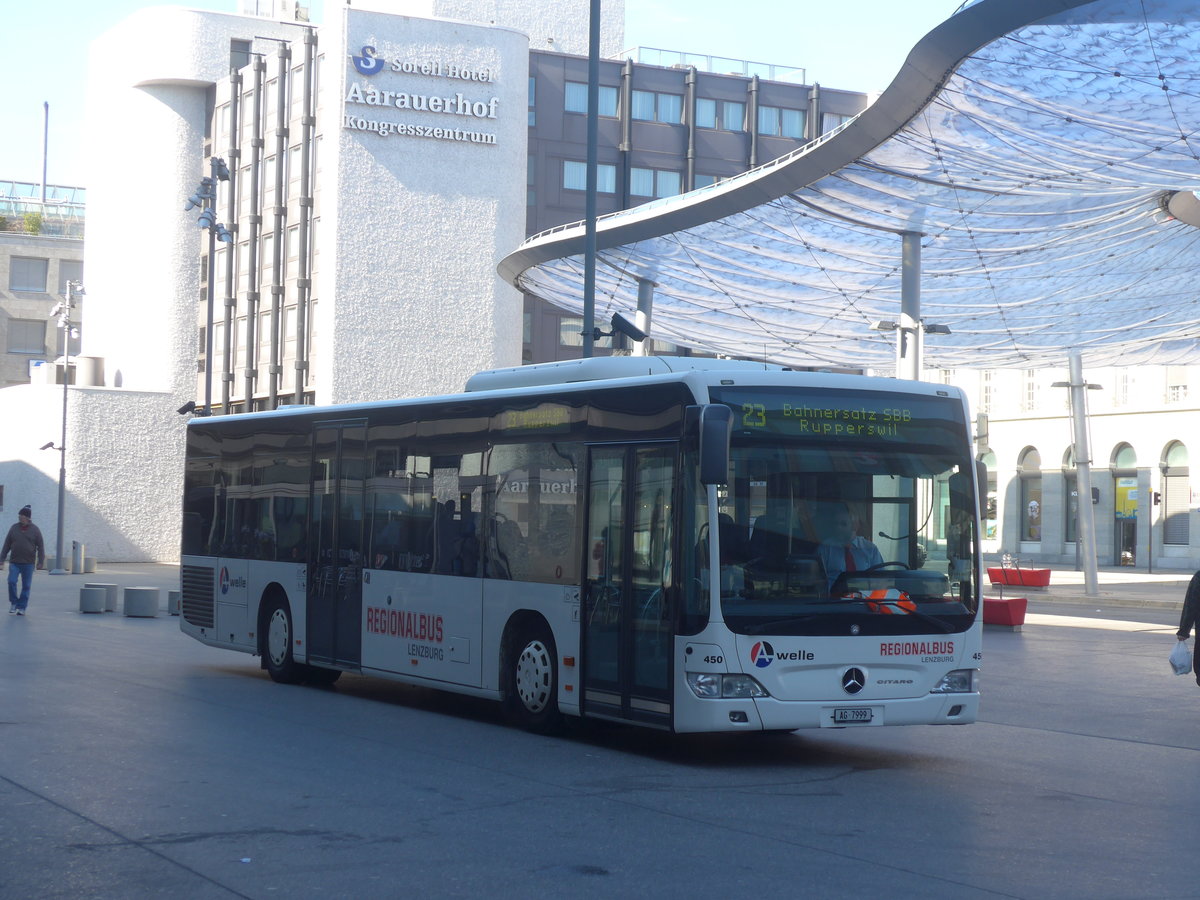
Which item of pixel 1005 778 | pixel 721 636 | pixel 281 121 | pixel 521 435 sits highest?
pixel 281 121

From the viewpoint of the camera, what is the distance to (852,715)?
36.6 ft

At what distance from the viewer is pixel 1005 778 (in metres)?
10.9

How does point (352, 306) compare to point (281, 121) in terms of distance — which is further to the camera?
point (281, 121)

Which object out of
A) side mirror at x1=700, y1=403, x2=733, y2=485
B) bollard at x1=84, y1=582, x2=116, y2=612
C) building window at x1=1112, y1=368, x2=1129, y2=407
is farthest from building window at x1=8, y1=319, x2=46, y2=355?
side mirror at x1=700, y1=403, x2=733, y2=485

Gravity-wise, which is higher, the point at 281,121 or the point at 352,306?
the point at 281,121

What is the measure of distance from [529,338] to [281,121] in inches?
482

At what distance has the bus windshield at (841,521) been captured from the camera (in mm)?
11039

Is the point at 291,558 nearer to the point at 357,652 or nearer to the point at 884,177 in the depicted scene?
the point at 357,652

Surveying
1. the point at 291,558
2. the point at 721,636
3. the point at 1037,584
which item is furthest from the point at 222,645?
the point at 1037,584

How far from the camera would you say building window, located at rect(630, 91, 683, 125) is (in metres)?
61.8

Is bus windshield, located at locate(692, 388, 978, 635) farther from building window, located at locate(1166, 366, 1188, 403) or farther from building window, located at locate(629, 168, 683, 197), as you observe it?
building window, located at locate(1166, 366, 1188, 403)

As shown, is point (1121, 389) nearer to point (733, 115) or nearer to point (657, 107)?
point (733, 115)

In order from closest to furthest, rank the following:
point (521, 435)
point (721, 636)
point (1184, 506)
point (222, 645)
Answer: point (721, 636)
point (521, 435)
point (222, 645)
point (1184, 506)

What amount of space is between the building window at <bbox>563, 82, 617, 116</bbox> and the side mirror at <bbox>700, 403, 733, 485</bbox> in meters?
51.4
